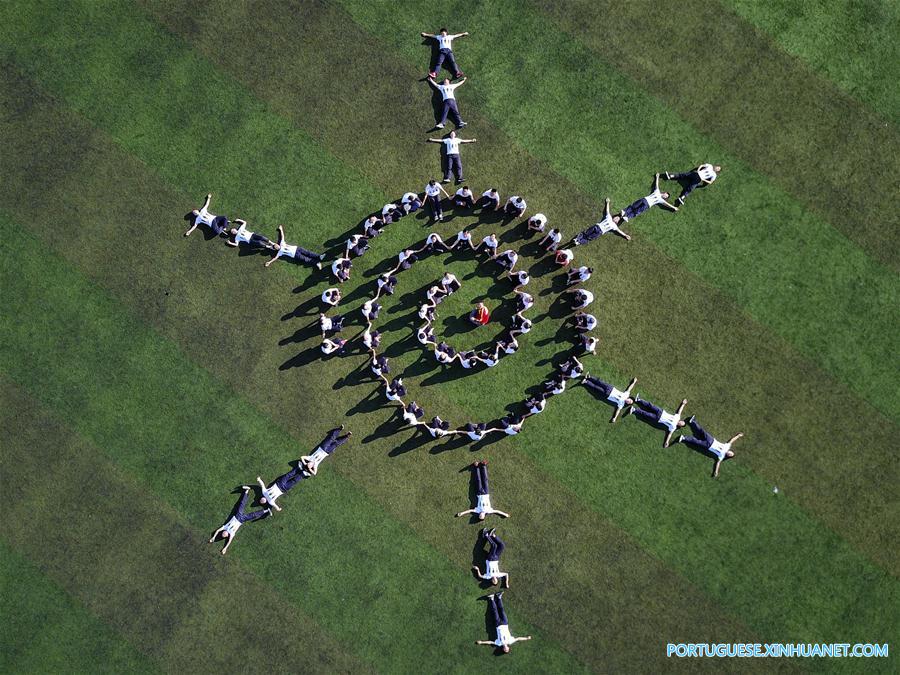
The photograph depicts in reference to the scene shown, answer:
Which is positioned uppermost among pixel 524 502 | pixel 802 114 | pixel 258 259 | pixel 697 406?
pixel 802 114

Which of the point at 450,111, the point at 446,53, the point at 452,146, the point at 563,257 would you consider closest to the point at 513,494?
the point at 563,257

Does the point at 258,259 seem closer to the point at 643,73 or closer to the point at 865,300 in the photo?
the point at 643,73

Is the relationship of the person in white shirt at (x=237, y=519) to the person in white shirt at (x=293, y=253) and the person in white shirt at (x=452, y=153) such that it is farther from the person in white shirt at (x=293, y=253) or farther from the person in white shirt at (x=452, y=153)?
the person in white shirt at (x=452, y=153)

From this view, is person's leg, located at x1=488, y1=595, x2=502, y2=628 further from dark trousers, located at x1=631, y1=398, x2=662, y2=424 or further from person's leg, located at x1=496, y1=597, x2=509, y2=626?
dark trousers, located at x1=631, y1=398, x2=662, y2=424

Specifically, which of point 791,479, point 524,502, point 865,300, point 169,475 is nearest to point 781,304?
point 865,300

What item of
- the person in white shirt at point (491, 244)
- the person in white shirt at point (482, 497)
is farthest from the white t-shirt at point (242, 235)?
the person in white shirt at point (482, 497)

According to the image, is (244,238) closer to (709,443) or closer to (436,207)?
(436,207)
